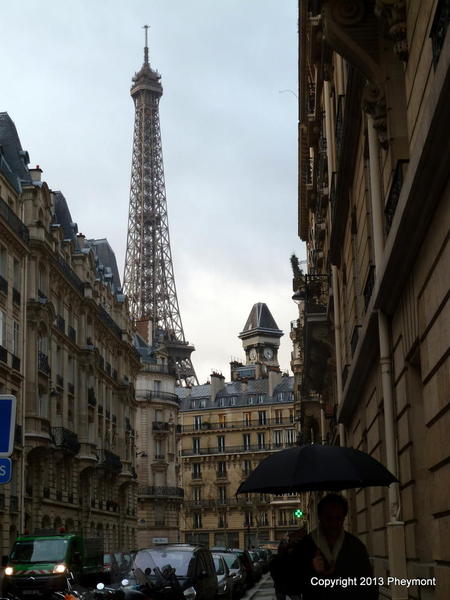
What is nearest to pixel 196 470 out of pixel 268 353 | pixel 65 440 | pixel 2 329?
pixel 65 440

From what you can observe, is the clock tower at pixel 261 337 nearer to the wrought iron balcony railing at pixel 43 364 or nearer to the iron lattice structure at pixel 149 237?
the iron lattice structure at pixel 149 237

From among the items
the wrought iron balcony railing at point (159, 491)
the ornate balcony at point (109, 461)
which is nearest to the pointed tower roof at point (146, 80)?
the wrought iron balcony railing at point (159, 491)

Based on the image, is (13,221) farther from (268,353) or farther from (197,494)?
(268,353)

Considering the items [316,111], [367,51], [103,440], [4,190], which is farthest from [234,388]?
[367,51]

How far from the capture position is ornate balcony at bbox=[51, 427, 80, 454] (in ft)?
160

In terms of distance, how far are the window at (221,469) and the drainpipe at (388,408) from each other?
94.7 m

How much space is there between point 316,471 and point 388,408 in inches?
161

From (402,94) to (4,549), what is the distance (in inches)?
1259

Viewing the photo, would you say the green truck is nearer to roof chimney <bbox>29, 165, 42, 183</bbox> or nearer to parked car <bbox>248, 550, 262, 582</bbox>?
parked car <bbox>248, 550, 262, 582</bbox>

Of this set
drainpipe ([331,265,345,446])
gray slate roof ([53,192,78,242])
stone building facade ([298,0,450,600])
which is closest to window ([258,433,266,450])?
gray slate roof ([53,192,78,242])

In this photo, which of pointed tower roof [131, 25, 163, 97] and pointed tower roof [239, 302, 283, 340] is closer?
pointed tower roof [131, 25, 163, 97]

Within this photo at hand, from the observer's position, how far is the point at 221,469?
10700 centimetres

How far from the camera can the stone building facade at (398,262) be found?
8.80 meters

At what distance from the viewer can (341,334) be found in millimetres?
24000
